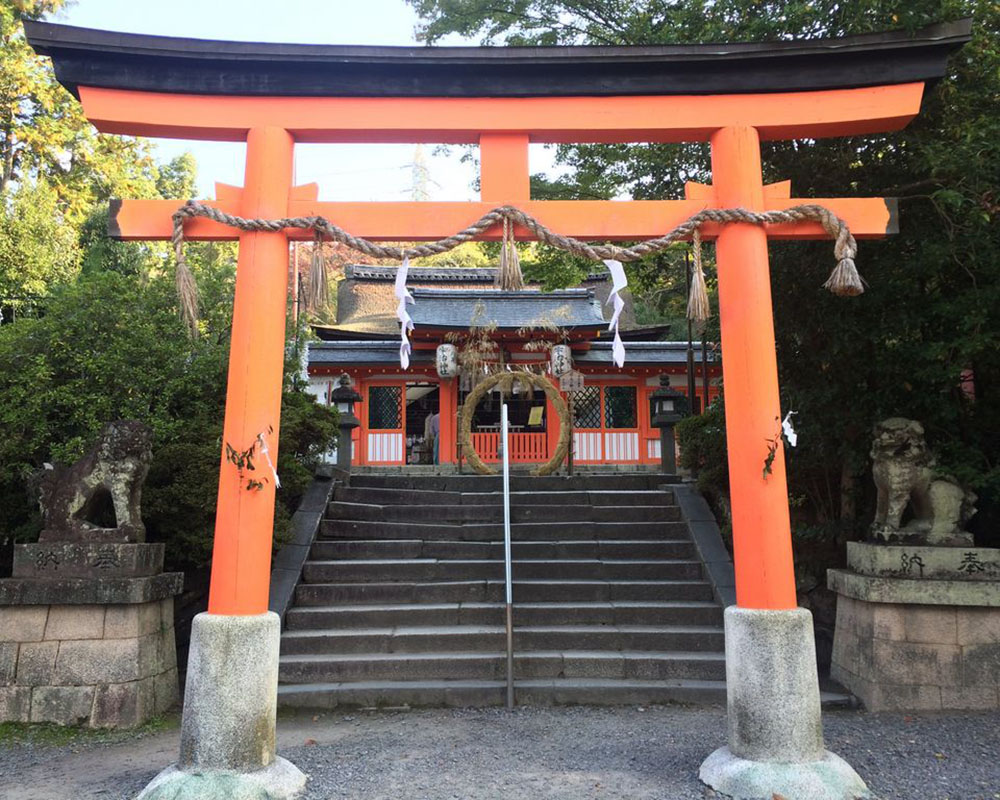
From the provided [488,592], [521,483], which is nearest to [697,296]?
[488,592]

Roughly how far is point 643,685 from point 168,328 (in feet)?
19.0

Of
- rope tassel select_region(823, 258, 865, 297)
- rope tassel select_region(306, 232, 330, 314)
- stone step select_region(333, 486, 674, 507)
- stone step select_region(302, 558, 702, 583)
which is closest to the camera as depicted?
rope tassel select_region(823, 258, 865, 297)

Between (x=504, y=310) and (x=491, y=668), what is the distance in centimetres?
1199

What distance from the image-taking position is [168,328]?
721cm

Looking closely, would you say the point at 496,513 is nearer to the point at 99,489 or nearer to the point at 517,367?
the point at 99,489

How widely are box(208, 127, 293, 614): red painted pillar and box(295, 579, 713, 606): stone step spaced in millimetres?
2957

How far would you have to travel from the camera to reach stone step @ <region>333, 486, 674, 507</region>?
8688 mm

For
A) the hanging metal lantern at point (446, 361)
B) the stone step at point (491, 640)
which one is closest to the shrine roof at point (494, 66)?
the stone step at point (491, 640)

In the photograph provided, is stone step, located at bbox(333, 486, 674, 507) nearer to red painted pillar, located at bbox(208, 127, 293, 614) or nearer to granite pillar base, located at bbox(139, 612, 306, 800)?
red painted pillar, located at bbox(208, 127, 293, 614)

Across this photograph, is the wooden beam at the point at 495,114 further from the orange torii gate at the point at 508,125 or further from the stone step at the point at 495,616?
the stone step at the point at 495,616

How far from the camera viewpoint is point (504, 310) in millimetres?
16953

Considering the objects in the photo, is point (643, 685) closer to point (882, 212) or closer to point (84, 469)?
point (882, 212)

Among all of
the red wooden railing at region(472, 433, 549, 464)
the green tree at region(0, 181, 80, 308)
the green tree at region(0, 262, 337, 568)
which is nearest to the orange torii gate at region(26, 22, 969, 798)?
the green tree at region(0, 262, 337, 568)

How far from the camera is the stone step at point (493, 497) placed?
869 cm
